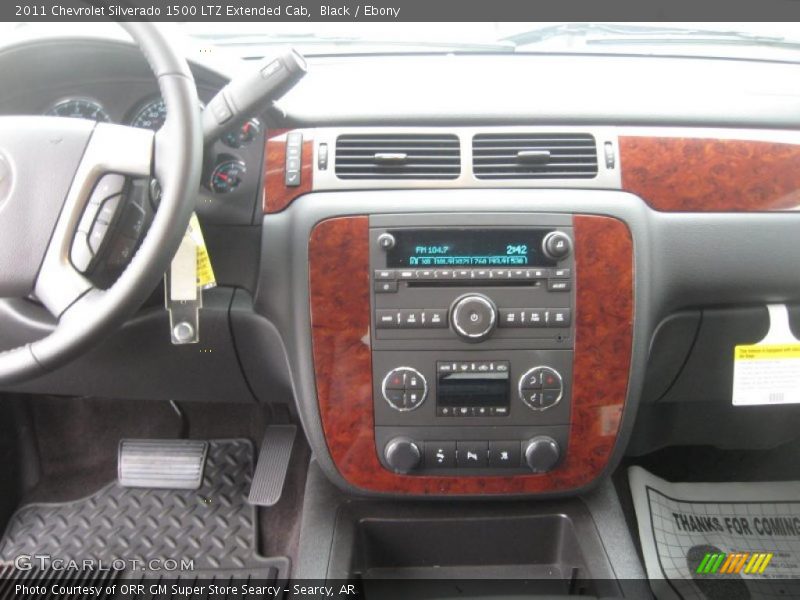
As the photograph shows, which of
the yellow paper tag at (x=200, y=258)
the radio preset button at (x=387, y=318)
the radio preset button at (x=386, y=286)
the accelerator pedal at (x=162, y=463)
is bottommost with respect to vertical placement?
the accelerator pedal at (x=162, y=463)

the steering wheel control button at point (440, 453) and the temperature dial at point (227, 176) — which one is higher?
the temperature dial at point (227, 176)

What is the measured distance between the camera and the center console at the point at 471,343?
3.97 ft

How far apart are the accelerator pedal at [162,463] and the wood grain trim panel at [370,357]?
61 centimetres

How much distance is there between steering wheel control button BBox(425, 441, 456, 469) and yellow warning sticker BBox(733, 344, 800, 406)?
575 mm

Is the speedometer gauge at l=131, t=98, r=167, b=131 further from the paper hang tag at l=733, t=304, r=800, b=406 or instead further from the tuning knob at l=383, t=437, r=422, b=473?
the paper hang tag at l=733, t=304, r=800, b=406

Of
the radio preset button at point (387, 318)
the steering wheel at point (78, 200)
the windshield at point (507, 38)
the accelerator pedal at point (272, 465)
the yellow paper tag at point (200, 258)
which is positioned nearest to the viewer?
the steering wheel at point (78, 200)

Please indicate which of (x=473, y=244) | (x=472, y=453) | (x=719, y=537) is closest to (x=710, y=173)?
(x=473, y=244)

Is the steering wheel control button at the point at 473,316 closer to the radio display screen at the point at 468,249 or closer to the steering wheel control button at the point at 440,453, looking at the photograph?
the radio display screen at the point at 468,249

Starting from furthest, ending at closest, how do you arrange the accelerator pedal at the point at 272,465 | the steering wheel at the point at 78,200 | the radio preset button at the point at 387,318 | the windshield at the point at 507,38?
the accelerator pedal at the point at 272,465
the windshield at the point at 507,38
the radio preset button at the point at 387,318
the steering wheel at the point at 78,200

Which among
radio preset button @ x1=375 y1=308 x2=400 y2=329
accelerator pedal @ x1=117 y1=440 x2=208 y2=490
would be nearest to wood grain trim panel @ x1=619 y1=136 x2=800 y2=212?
radio preset button @ x1=375 y1=308 x2=400 y2=329

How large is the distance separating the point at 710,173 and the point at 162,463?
147cm

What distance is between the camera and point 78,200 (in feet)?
3.43

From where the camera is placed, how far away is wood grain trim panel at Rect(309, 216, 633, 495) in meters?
1.22

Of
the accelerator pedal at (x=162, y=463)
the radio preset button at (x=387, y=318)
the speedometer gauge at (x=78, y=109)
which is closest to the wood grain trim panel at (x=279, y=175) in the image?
the radio preset button at (x=387, y=318)
